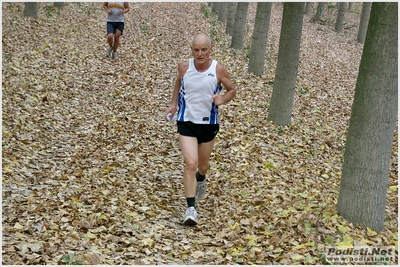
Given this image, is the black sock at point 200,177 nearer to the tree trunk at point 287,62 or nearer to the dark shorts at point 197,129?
the dark shorts at point 197,129

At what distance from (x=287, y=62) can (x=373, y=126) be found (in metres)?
4.40

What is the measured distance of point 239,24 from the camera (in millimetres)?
15992

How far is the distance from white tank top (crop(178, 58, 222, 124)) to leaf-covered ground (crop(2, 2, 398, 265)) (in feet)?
4.15

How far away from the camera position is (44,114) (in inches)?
357

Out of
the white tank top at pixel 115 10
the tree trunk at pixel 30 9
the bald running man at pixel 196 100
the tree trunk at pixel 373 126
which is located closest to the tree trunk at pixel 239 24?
the white tank top at pixel 115 10

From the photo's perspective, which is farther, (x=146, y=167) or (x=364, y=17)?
(x=364, y=17)

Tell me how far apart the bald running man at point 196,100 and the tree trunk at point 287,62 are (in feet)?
12.4

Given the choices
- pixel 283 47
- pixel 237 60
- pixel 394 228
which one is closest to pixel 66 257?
pixel 394 228

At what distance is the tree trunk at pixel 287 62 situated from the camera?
8.89 metres

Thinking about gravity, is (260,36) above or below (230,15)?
below

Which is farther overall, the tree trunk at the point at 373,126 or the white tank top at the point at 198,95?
the white tank top at the point at 198,95

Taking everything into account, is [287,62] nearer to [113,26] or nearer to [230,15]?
[113,26]

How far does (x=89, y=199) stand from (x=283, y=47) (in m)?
5.06

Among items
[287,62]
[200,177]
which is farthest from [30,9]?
[200,177]
